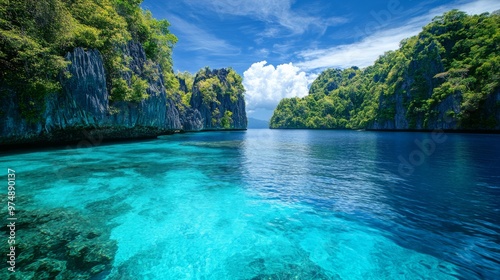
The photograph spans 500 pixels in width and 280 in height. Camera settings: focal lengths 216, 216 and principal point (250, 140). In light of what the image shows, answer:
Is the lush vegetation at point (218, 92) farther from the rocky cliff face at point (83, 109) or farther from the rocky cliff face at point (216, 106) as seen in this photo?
Answer: the rocky cliff face at point (83, 109)

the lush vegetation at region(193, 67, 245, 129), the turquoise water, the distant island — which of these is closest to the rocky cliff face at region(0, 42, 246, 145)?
the distant island

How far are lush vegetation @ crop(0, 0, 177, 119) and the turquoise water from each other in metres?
7.63

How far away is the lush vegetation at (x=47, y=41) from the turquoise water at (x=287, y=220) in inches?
300

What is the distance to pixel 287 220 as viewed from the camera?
6.90 meters

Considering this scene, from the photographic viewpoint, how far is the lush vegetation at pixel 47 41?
48.7 ft

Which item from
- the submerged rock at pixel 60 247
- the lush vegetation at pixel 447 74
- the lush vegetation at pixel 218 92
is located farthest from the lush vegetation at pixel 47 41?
the lush vegetation at pixel 447 74

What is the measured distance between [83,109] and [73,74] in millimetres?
3543

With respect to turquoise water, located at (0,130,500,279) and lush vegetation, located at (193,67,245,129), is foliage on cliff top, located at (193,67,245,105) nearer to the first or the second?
lush vegetation, located at (193,67,245,129)

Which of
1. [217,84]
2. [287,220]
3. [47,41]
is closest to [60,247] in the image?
[287,220]

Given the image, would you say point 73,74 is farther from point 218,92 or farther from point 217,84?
point 218,92

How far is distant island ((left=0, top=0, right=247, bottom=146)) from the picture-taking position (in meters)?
15.6

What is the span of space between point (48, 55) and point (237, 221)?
64.7 feet

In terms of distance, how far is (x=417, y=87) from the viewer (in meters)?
68.6

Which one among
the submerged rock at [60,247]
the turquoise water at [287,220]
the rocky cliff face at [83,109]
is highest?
the rocky cliff face at [83,109]
